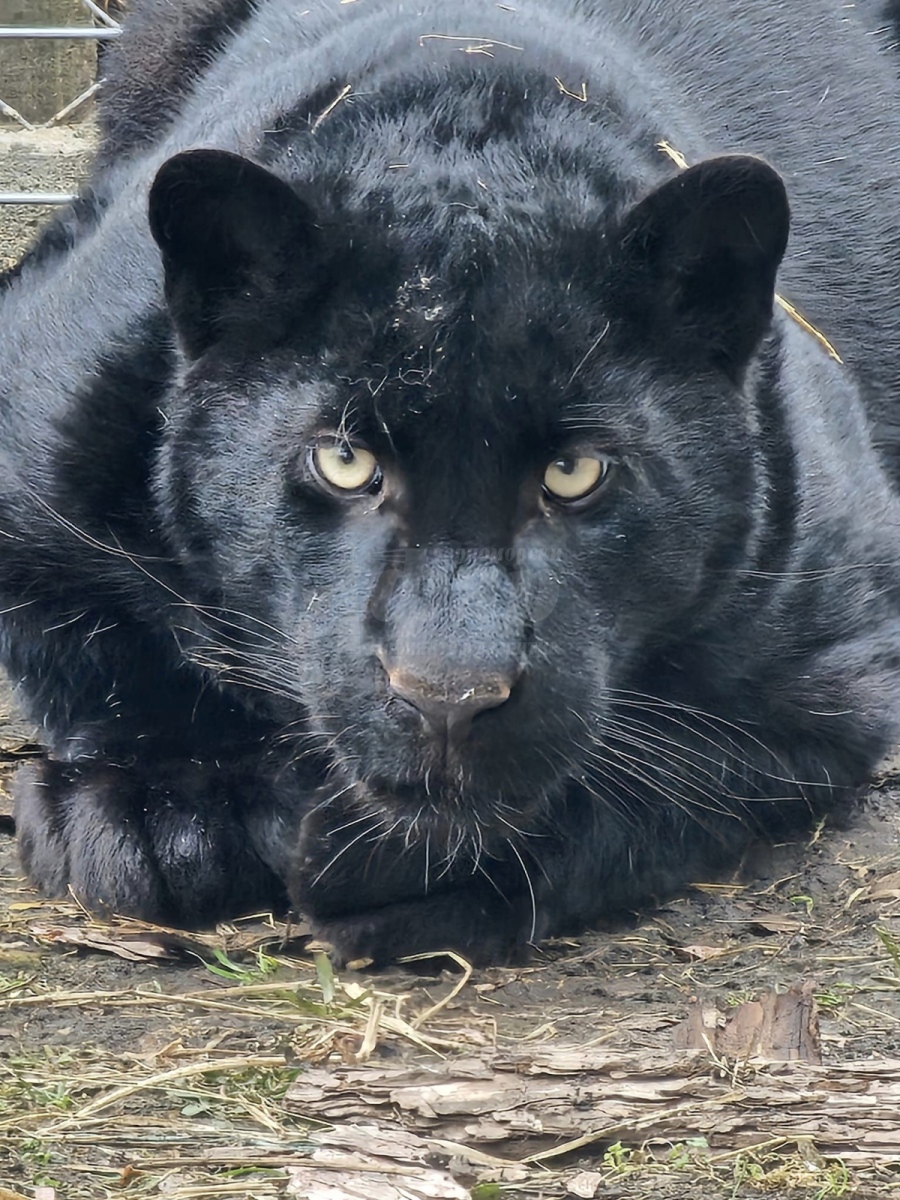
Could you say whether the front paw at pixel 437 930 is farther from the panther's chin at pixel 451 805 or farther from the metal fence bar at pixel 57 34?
the metal fence bar at pixel 57 34

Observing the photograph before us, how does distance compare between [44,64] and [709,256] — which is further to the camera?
[44,64]

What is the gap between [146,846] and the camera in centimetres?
288

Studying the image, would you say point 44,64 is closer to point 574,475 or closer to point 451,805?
point 574,475

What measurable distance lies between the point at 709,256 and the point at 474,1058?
120 cm

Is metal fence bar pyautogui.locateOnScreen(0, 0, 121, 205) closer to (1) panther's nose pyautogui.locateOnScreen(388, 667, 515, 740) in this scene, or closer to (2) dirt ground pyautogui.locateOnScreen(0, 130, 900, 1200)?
(2) dirt ground pyautogui.locateOnScreen(0, 130, 900, 1200)

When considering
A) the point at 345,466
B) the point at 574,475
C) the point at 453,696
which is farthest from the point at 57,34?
the point at 453,696

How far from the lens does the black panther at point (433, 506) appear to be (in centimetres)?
252

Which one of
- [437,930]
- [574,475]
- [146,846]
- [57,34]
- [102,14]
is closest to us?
[574,475]

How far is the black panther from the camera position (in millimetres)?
2521

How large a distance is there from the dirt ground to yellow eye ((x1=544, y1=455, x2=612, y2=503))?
0.74 metres

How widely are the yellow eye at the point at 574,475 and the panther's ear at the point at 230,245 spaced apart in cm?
44

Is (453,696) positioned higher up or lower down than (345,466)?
lower down

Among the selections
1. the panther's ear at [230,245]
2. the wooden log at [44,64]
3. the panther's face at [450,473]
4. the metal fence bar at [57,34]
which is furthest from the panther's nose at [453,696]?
Answer: the wooden log at [44,64]

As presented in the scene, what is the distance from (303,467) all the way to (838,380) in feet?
4.43
